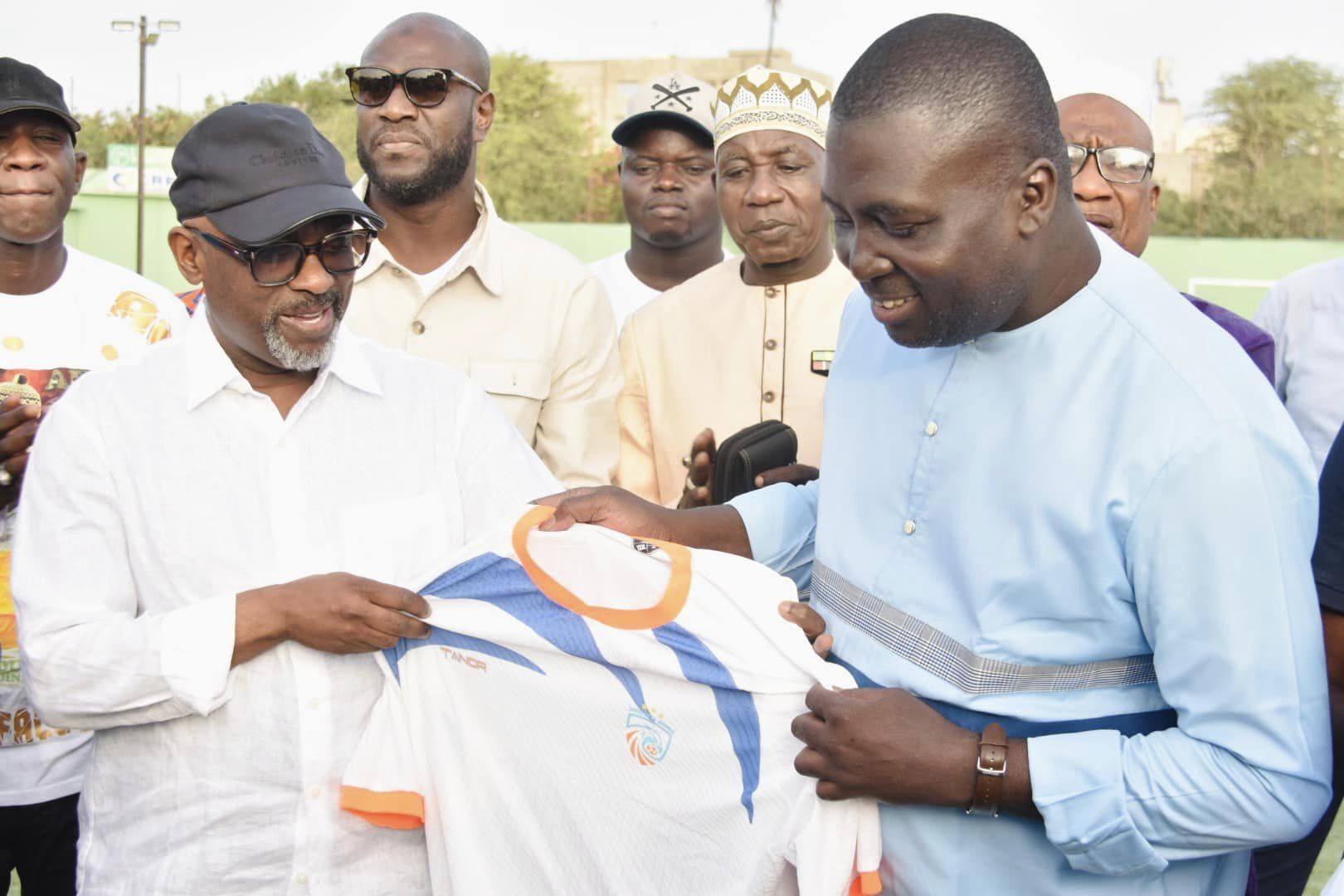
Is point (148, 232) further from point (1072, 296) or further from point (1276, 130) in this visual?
point (1072, 296)

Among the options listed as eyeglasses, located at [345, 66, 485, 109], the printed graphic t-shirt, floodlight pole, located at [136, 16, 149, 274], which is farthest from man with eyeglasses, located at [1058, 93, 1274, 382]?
floodlight pole, located at [136, 16, 149, 274]

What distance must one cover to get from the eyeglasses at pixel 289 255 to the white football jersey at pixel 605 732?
0.69m

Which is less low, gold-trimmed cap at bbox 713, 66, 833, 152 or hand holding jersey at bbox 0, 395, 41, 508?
gold-trimmed cap at bbox 713, 66, 833, 152

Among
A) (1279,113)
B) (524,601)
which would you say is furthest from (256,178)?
(1279,113)

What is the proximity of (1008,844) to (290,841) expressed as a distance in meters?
1.33

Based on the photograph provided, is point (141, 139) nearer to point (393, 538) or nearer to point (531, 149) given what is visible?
point (531, 149)

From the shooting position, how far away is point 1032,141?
6.84 ft

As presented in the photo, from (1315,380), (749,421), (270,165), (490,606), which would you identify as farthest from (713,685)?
(1315,380)

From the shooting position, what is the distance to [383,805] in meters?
2.60

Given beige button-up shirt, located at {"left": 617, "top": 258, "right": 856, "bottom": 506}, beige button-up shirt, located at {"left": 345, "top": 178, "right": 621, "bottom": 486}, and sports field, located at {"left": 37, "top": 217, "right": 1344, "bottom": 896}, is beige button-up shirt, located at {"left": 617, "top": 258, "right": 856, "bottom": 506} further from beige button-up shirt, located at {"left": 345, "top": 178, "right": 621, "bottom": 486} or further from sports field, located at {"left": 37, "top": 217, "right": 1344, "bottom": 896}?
sports field, located at {"left": 37, "top": 217, "right": 1344, "bottom": 896}

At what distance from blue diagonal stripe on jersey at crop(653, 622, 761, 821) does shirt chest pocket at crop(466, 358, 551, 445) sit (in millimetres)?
1703

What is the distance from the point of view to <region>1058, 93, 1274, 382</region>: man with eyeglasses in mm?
3680

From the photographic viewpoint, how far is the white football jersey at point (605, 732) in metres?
2.37

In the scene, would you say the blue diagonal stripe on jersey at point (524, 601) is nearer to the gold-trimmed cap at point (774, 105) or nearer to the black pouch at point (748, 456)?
the black pouch at point (748, 456)
